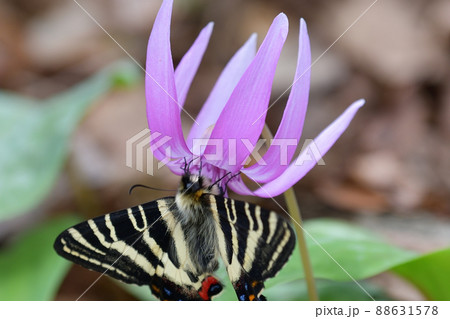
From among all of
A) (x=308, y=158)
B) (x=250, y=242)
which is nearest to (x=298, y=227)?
→ (x=250, y=242)

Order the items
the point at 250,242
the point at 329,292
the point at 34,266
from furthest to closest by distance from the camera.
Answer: the point at 34,266
the point at 329,292
the point at 250,242

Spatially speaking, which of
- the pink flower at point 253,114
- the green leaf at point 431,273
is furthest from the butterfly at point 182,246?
the green leaf at point 431,273

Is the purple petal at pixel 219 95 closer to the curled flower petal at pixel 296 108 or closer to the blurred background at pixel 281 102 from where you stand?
the curled flower petal at pixel 296 108

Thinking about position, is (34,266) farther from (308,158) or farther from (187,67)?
(308,158)

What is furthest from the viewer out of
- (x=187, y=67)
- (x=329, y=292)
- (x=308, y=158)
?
(x=329, y=292)

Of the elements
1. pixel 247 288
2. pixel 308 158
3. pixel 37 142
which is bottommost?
pixel 247 288

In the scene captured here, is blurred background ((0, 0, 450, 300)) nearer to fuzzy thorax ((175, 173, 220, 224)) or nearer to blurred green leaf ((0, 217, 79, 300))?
blurred green leaf ((0, 217, 79, 300))

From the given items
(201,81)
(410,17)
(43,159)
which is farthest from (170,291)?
(410,17)
